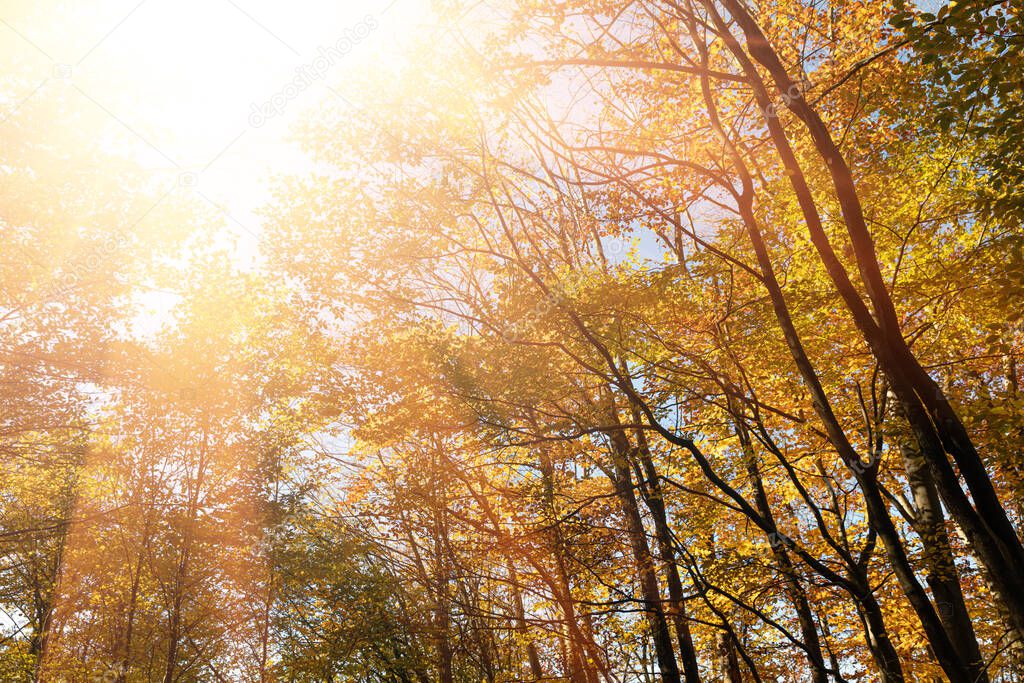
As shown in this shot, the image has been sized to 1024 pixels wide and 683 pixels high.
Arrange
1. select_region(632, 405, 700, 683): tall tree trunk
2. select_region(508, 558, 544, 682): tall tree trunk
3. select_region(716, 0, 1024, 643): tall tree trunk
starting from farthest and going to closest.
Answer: select_region(508, 558, 544, 682): tall tree trunk, select_region(632, 405, 700, 683): tall tree trunk, select_region(716, 0, 1024, 643): tall tree trunk

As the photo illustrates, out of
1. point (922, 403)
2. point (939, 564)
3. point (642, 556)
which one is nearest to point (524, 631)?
point (642, 556)

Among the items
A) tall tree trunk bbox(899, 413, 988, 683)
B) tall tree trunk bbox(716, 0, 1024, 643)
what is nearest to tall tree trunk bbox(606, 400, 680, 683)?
tall tree trunk bbox(899, 413, 988, 683)

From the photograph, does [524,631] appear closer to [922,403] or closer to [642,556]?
[642,556]

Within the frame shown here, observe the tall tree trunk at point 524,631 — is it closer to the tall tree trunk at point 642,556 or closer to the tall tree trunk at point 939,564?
the tall tree trunk at point 642,556

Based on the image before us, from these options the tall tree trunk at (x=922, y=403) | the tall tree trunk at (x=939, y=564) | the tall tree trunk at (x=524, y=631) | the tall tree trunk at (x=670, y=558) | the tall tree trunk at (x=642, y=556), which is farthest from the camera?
the tall tree trunk at (x=524, y=631)

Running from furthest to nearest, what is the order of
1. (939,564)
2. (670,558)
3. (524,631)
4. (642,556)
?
1. (524,631)
2. (670,558)
3. (642,556)
4. (939,564)

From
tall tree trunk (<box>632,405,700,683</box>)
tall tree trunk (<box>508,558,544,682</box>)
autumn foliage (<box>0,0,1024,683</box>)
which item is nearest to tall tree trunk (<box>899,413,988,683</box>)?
autumn foliage (<box>0,0,1024,683</box>)

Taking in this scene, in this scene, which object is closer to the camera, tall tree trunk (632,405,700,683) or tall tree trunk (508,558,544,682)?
tall tree trunk (632,405,700,683)

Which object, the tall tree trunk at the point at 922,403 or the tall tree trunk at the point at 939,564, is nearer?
the tall tree trunk at the point at 922,403

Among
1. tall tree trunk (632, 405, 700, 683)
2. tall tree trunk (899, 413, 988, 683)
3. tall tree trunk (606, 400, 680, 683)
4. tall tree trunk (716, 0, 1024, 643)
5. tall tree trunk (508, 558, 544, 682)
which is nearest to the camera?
tall tree trunk (716, 0, 1024, 643)

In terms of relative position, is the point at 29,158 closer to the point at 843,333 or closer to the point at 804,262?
the point at 804,262

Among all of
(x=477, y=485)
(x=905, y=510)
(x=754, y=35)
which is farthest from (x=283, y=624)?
(x=754, y=35)

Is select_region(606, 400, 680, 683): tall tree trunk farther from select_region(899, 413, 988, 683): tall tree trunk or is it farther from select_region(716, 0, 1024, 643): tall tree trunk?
select_region(716, 0, 1024, 643): tall tree trunk

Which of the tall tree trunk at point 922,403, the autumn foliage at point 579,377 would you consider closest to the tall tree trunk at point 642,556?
the autumn foliage at point 579,377
